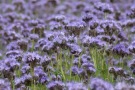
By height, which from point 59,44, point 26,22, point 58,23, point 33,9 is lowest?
point 33,9

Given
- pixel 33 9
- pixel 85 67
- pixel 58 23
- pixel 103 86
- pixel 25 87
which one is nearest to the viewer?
pixel 103 86

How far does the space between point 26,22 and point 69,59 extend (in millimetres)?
4395

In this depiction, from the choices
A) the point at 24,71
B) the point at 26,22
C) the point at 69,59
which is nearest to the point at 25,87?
the point at 24,71

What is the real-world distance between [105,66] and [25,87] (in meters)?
2.83

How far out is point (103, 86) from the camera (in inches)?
222

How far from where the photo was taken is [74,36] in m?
9.10

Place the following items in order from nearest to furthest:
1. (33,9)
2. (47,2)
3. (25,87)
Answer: (25,87) < (47,2) < (33,9)

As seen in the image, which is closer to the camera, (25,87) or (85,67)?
(25,87)

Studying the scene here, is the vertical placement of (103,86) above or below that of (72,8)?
above

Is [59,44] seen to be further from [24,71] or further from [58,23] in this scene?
[58,23]

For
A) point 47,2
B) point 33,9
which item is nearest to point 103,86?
point 47,2

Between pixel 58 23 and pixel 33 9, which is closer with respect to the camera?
pixel 58 23

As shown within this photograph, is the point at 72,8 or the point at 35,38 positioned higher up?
the point at 35,38

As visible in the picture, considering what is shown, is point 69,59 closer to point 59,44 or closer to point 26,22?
point 59,44
